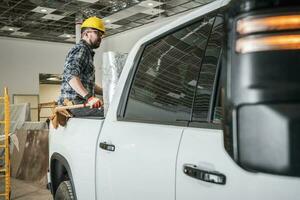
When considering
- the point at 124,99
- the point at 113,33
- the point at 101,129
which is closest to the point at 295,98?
the point at 124,99

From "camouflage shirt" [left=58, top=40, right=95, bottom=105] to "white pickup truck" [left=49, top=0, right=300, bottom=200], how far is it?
0.92 metres

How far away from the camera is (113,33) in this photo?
1534cm

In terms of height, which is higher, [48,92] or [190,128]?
[48,92]

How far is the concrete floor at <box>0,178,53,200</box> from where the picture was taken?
5.37 m

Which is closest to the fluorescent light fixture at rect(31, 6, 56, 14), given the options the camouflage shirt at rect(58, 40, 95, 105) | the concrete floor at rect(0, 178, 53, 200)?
the concrete floor at rect(0, 178, 53, 200)

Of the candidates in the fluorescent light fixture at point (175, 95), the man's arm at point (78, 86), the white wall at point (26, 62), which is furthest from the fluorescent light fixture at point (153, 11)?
the fluorescent light fixture at point (175, 95)

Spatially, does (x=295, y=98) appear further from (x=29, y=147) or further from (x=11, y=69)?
(x=11, y=69)

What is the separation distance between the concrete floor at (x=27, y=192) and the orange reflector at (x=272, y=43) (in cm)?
512

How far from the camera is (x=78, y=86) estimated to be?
128 inches

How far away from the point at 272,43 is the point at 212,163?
1.70ft

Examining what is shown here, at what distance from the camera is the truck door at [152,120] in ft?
4.64

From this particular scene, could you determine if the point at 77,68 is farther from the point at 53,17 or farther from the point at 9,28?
the point at 9,28

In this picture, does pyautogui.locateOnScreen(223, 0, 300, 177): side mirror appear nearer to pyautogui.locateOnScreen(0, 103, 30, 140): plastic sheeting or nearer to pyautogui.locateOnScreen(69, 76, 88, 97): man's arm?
pyautogui.locateOnScreen(69, 76, 88, 97): man's arm

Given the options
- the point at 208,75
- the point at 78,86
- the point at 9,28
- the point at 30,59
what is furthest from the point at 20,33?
the point at 208,75
